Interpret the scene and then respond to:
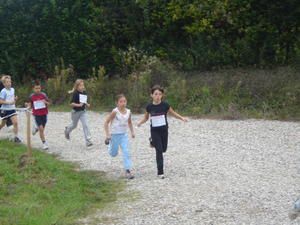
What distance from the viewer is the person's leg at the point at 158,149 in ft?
37.6

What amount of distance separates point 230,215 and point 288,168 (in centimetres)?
350

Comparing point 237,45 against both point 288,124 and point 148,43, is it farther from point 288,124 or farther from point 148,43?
point 288,124

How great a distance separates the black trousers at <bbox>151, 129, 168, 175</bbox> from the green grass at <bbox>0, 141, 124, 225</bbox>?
2.51 ft

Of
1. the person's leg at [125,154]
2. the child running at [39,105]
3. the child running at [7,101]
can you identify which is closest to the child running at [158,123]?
the person's leg at [125,154]

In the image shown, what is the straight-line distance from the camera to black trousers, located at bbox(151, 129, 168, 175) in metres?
11.5

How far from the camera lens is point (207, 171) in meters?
12.0

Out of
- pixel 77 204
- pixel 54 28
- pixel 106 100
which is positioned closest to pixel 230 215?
→ pixel 77 204

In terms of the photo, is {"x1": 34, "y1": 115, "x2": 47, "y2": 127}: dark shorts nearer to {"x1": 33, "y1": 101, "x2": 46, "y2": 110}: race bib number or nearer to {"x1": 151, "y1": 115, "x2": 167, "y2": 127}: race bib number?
{"x1": 33, "y1": 101, "x2": 46, "y2": 110}: race bib number

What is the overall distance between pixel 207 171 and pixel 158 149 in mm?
1088

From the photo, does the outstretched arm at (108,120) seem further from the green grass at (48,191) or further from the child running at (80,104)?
the child running at (80,104)

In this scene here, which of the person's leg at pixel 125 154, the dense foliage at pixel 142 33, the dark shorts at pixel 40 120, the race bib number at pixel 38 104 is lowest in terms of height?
the person's leg at pixel 125 154

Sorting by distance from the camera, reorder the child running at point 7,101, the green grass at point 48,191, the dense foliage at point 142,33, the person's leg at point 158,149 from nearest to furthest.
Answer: the green grass at point 48,191 → the person's leg at point 158,149 → the child running at point 7,101 → the dense foliage at point 142,33

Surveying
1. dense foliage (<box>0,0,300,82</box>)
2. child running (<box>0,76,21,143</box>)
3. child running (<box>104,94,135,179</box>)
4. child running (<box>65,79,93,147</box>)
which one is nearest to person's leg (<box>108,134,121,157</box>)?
child running (<box>104,94,135,179</box>)

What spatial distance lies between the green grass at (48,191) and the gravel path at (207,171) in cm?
35
